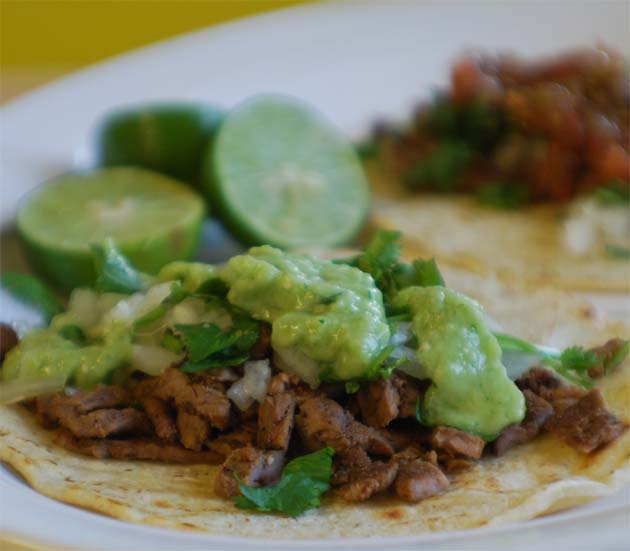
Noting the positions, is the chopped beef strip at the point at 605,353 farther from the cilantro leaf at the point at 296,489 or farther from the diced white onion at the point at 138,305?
the diced white onion at the point at 138,305

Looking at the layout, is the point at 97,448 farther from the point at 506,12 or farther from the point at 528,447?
the point at 506,12

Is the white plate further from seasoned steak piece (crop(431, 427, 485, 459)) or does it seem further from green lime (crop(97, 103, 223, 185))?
seasoned steak piece (crop(431, 427, 485, 459))

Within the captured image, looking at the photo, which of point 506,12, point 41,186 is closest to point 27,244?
point 41,186

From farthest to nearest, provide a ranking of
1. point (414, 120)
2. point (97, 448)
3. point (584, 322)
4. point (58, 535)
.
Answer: point (414, 120) → point (584, 322) → point (97, 448) → point (58, 535)

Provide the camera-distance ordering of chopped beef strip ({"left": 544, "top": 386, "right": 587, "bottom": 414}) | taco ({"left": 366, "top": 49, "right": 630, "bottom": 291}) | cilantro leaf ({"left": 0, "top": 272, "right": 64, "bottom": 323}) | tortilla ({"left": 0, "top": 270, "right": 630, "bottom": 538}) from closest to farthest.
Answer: tortilla ({"left": 0, "top": 270, "right": 630, "bottom": 538})
chopped beef strip ({"left": 544, "top": 386, "right": 587, "bottom": 414})
cilantro leaf ({"left": 0, "top": 272, "right": 64, "bottom": 323})
taco ({"left": 366, "top": 49, "right": 630, "bottom": 291})

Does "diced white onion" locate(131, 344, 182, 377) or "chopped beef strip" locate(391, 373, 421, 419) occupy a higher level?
"chopped beef strip" locate(391, 373, 421, 419)

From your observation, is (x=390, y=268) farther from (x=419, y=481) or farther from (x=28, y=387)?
(x=28, y=387)

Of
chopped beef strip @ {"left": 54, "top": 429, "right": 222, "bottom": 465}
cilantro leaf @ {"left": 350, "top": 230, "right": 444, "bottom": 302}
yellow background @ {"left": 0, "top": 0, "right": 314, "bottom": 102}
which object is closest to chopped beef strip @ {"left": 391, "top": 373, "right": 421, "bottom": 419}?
Result: cilantro leaf @ {"left": 350, "top": 230, "right": 444, "bottom": 302}
